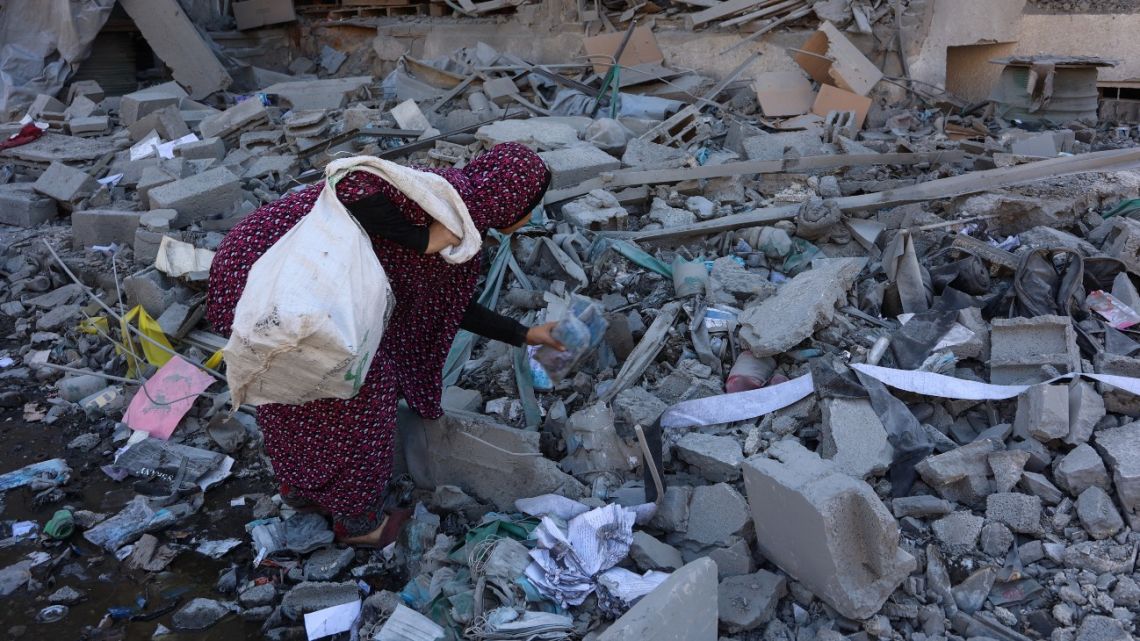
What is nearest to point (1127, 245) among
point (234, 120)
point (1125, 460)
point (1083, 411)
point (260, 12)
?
point (1083, 411)

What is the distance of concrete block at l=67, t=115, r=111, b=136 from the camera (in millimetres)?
8445

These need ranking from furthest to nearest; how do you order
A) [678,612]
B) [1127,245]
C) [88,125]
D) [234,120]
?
[88,125]
[234,120]
[1127,245]
[678,612]

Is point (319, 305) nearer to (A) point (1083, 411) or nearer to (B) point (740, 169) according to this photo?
(A) point (1083, 411)

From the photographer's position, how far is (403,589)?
131 inches

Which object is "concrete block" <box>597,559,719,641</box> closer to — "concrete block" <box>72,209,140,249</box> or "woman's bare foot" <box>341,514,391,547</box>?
"woman's bare foot" <box>341,514,391,547</box>

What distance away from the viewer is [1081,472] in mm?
3047

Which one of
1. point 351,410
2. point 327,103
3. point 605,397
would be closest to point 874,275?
point 605,397

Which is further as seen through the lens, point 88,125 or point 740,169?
point 88,125

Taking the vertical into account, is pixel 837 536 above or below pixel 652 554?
above

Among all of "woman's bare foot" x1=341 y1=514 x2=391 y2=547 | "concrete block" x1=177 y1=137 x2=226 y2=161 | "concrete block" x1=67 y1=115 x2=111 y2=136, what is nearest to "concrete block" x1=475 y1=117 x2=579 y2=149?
"concrete block" x1=177 y1=137 x2=226 y2=161

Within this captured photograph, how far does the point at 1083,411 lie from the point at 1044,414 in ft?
0.51

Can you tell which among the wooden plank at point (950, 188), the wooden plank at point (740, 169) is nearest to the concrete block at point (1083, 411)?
the wooden plank at point (950, 188)

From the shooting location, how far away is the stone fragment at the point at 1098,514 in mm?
2924

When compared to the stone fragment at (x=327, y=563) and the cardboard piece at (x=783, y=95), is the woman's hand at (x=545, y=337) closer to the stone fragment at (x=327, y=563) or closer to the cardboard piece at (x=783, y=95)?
the stone fragment at (x=327, y=563)
